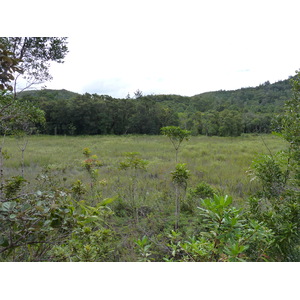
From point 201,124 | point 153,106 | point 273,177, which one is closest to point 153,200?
point 273,177

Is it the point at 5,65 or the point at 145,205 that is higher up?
the point at 5,65

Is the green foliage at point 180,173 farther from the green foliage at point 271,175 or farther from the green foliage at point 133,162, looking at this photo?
the green foliage at point 271,175

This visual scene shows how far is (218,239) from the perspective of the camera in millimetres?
1283

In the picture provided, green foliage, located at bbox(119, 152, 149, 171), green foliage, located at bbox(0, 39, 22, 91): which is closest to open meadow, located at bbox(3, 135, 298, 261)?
green foliage, located at bbox(119, 152, 149, 171)

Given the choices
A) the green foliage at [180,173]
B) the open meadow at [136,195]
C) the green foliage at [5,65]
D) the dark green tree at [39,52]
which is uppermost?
the dark green tree at [39,52]

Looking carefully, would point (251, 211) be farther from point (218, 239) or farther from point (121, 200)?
point (121, 200)

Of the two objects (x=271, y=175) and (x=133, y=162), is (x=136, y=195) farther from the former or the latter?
(x=271, y=175)

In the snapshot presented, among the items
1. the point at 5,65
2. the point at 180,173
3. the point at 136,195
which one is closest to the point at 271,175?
the point at 180,173

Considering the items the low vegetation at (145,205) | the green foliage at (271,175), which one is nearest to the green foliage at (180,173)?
the low vegetation at (145,205)

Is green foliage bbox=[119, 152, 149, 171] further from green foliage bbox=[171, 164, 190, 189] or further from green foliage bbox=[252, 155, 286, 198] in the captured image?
green foliage bbox=[252, 155, 286, 198]

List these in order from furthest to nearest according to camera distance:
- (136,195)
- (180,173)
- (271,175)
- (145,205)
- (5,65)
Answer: (136,195)
(145,205)
(180,173)
(271,175)
(5,65)

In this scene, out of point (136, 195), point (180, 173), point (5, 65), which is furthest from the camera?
point (136, 195)

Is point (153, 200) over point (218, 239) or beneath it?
beneath

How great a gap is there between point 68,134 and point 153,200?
1663 cm
